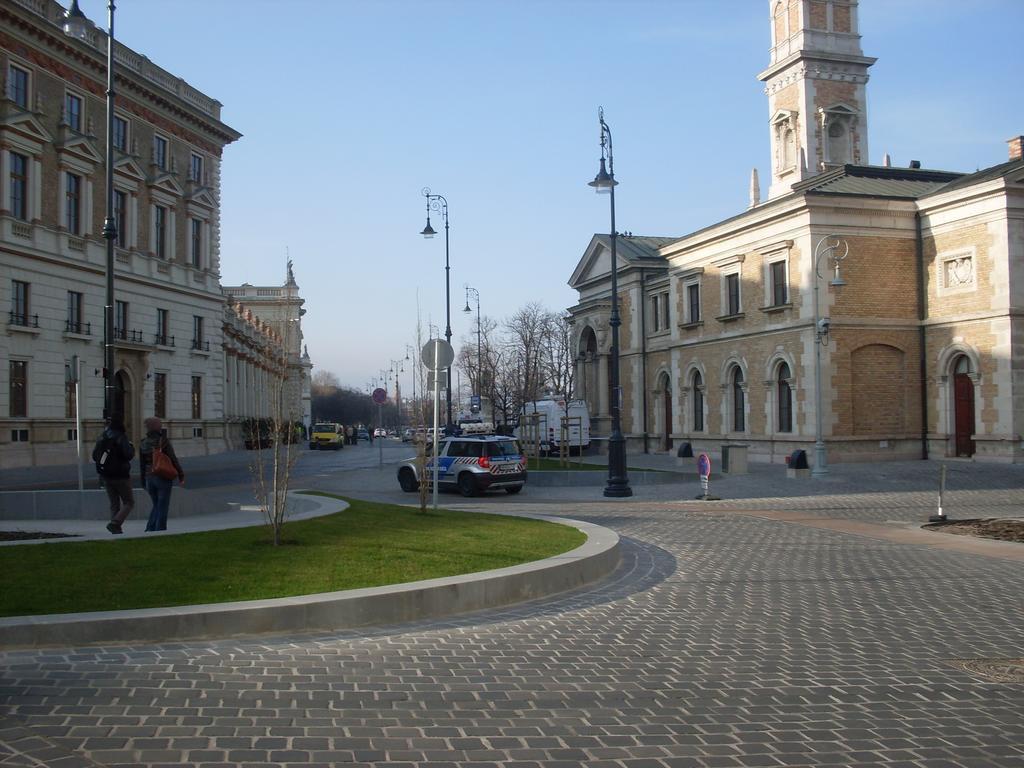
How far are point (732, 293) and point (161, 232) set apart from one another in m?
26.2

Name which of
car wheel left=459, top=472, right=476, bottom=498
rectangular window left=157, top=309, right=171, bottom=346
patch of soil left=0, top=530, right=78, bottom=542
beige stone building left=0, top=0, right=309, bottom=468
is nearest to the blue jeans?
patch of soil left=0, top=530, right=78, bottom=542

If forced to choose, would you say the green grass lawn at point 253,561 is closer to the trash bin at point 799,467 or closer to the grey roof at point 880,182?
the trash bin at point 799,467

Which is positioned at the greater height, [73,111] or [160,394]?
[73,111]

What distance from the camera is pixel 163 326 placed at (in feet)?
139

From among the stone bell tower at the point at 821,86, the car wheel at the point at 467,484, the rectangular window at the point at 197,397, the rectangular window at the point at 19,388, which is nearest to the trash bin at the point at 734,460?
the car wheel at the point at 467,484

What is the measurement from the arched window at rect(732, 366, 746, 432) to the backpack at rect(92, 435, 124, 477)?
2928 centimetres

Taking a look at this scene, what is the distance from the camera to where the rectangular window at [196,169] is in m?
44.9

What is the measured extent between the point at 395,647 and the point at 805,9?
170ft

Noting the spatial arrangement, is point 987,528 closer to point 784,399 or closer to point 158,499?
point 158,499

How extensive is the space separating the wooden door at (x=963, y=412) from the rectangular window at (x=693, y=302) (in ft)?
40.8

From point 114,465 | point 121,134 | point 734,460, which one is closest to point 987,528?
point 114,465

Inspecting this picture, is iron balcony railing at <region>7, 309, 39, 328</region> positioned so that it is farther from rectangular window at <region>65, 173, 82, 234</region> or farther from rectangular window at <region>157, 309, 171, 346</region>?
rectangular window at <region>157, 309, 171, 346</region>

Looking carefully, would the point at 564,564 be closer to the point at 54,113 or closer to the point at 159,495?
the point at 159,495

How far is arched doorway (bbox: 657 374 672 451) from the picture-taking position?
4581 centimetres
